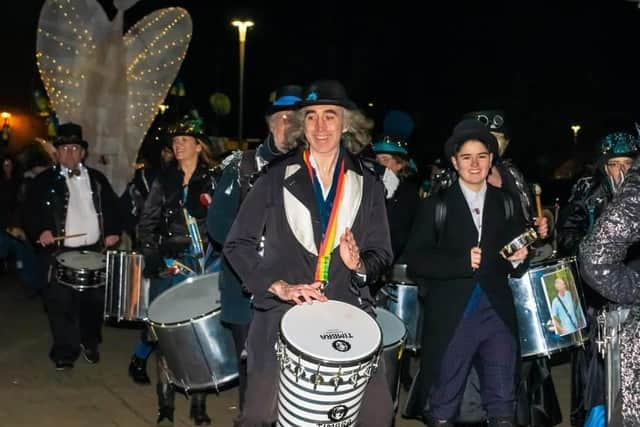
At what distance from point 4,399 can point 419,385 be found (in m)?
3.34

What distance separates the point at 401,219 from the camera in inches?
243

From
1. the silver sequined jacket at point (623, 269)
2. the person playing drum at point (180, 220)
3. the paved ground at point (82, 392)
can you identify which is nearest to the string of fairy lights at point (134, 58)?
the paved ground at point (82, 392)

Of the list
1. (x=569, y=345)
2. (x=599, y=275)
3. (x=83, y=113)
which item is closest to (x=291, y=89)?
(x=569, y=345)

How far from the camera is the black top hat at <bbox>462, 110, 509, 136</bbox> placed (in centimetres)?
548

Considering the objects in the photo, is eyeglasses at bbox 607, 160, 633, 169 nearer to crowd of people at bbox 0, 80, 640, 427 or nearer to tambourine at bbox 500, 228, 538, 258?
crowd of people at bbox 0, 80, 640, 427

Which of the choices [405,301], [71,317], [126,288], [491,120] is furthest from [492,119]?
[71,317]

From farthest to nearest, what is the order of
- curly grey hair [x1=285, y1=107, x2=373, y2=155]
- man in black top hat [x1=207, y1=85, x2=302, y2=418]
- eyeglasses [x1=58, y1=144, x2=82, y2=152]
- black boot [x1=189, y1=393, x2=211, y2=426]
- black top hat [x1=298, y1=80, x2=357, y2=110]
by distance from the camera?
1. eyeglasses [x1=58, y1=144, x2=82, y2=152]
2. black boot [x1=189, y1=393, x2=211, y2=426]
3. man in black top hat [x1=207, y1=85, x2=302, y2=418]
4. curly grey hair [x1=285, y1=107, x2=373, y2=155]
5. black top hat [x1=298, y1=80, x2=357, y2=110]

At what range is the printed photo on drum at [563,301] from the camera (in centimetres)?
488

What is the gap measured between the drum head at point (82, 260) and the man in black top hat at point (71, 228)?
0.29ft

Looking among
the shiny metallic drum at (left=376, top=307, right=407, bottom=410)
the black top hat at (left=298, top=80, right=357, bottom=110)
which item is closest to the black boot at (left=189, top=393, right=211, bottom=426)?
the shiny metallic drum at (left=376, top=307, right=407, bottom=410)

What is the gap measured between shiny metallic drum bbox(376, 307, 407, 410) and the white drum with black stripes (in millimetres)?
1030

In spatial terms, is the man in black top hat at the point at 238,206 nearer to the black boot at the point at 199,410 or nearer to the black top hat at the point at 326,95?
the black top hat at the point at 326,95

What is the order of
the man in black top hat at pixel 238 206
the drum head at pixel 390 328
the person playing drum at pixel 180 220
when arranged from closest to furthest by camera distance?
the man in black top hat at pixel 238 206 < the drum head at pixel 390 328 < the person playing drum at pixel 180 220

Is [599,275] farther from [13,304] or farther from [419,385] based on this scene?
[13,304]
